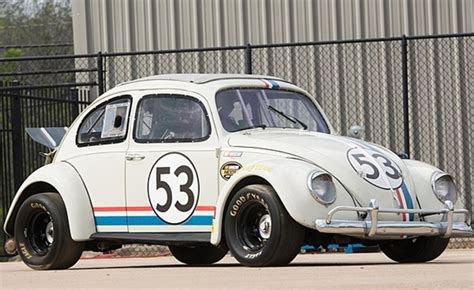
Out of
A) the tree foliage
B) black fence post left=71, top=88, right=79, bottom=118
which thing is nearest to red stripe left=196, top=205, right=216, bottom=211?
black fence post left=71, top=88, right=79, bottom=118

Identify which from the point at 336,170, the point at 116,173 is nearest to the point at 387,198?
the point at 336,170

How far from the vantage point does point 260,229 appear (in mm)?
11641

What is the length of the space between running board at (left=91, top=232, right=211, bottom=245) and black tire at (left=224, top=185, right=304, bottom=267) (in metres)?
0.41

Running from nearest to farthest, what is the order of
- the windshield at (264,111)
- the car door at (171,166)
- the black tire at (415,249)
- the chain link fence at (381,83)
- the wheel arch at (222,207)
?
1. the wheel arch at (222,207)
2. the car door at (171,166)
3. the black tire at (415,249)
4. the windshield at (264,111)
5. the chain link fence at (381,83)

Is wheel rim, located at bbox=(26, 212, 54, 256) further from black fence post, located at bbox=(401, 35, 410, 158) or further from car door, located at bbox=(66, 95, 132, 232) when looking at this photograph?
black fence post, located at bbox=(401, 35, 410, 158)

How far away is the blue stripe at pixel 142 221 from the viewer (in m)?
12.1

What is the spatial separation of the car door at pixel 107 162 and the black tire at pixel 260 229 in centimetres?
141

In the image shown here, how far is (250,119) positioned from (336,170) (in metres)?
1.34

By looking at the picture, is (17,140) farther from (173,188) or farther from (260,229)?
(260,229)

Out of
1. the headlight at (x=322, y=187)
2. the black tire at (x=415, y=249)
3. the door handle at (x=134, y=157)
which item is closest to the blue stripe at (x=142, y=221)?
the door handle at (x=134, y=157)

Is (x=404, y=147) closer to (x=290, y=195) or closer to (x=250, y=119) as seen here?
(x=250, y=119)

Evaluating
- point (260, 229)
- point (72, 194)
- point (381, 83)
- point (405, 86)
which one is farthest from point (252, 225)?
point (381, 83)

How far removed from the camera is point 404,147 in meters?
17.3

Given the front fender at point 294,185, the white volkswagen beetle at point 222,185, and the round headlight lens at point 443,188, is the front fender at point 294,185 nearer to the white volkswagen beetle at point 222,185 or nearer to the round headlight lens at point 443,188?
the white volkswagen beetle at point 222,185
